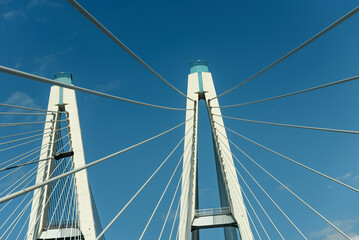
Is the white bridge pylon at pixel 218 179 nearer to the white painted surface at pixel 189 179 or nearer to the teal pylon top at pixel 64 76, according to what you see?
the white painted surface at pixel 189 179

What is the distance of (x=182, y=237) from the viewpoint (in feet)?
39.9

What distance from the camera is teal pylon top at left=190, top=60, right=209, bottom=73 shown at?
49.0ft

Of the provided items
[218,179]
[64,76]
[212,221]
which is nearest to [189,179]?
[212,221]

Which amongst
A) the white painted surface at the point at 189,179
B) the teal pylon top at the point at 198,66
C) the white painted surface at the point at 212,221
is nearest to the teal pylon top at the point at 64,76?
the teal pylon top at the point at 198,66

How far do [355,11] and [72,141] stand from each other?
11415 millimetres

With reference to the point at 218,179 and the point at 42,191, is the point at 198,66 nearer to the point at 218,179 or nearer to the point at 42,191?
→ the point at 218,179

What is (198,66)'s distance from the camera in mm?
15008

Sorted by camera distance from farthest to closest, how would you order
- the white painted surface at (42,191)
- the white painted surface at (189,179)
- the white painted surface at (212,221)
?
the white painted surface at (212,221) → the white painted surface at (42,191) → the white painted surface at (189,179)

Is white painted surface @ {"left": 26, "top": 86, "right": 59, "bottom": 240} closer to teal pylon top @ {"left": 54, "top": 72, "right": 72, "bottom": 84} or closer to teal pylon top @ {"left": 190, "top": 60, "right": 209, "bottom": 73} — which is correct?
teal pylon top @ {"left": 54, "top": 72, "right": 72, "bottom": 84}

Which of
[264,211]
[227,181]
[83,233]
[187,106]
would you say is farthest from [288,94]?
[83,233]

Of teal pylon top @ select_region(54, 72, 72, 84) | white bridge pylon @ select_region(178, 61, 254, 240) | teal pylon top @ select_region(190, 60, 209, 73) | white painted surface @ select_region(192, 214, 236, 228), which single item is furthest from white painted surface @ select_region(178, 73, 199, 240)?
teal pylon top @ select_region(54, 72, 72, 84)

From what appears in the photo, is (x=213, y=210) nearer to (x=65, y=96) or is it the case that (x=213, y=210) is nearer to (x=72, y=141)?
(x=72, y=141)

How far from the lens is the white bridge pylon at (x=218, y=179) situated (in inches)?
484

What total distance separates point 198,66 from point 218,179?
431 centimetres
